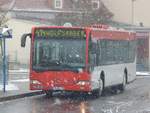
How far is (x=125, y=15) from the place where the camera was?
74.1 m

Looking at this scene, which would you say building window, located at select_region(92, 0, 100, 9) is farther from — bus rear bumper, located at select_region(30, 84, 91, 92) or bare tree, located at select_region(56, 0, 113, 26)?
bus rear bumper, located at select_region(30, 84, 91, 92)

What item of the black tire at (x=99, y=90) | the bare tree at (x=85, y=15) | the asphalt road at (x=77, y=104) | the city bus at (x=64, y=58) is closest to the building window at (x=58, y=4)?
the bare tree at (x=85, y=15)

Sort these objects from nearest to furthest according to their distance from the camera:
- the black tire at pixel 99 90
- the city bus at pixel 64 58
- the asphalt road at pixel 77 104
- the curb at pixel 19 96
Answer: the asphalt road at pixel 77 104 < the curb at pixel 19 96 < the city bus at pixel 64 58 < the black tire at pixel 99 90

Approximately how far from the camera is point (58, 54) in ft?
85.7

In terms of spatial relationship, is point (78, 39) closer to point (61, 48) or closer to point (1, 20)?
point (61, 48)

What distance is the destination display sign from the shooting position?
85.6ft

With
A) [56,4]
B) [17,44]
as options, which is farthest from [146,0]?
[17,44]

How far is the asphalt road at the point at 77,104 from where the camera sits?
2141 centimetres

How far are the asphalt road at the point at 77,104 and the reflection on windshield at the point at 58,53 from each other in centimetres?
136

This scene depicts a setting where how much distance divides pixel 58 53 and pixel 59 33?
0.75m

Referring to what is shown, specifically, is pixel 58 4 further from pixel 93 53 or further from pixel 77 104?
pixel 77 104

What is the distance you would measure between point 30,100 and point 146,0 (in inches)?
1920

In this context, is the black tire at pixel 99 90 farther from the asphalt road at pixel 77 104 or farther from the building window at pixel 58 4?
the building window at pixel 58 4

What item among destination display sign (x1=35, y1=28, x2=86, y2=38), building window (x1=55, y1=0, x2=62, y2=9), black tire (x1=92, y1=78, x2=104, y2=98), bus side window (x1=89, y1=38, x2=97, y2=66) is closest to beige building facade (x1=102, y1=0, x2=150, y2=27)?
building window (x1=55, y1=0, x2=62, y2=9)
